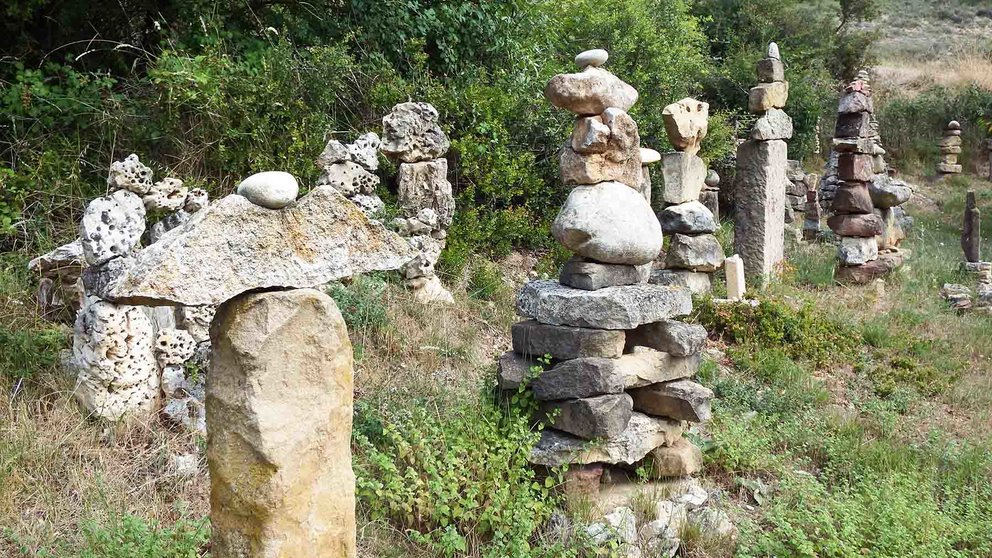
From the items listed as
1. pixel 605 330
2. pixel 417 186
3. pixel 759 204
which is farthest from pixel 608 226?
pixel 759 204

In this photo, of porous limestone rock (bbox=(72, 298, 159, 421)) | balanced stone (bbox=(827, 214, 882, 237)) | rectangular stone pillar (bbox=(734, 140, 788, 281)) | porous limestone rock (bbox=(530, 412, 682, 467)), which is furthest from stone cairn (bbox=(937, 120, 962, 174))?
porous limestone rock (bbox=(72, 298, 159, 421))

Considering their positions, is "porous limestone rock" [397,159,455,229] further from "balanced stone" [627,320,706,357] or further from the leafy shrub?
the leafy shrub

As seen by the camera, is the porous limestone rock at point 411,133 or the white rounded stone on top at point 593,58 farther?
the porous limestone rock at point 411,133

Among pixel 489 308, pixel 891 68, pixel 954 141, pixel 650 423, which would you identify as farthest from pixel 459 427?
pixel 891 68

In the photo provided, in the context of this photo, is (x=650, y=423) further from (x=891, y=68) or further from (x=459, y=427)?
(x=891, y=68)

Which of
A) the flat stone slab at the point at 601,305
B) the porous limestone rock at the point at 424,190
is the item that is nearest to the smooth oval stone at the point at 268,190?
the flat stone slab at the point at 601,305

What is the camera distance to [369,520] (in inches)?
178

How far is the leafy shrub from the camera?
4.36 m

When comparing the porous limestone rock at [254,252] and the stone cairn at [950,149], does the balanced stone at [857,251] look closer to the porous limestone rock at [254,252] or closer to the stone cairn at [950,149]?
the porous limestone rock at [254,252]

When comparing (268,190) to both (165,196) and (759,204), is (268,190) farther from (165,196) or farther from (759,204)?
(759,204)

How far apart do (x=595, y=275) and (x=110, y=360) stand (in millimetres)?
3045

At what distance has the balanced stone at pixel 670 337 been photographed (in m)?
5.25

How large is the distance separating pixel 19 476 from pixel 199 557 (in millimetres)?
1440

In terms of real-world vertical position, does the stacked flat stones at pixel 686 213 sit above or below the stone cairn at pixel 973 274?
above
